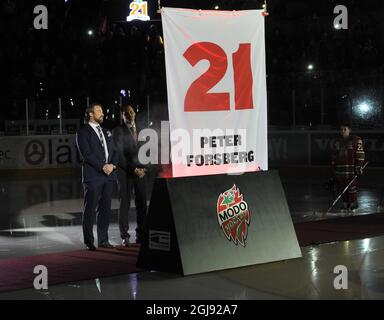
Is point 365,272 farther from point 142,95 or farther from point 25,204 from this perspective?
point 142,95

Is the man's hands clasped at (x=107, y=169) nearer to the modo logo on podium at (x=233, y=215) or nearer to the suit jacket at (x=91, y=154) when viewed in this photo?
the suit jacket at (x=91, y=154)

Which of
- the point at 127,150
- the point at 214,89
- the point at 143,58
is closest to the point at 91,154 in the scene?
the point at 127,150

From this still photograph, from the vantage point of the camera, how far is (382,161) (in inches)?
846

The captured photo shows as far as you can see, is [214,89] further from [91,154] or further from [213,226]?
[91,154]

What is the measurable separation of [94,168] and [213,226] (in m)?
2.11

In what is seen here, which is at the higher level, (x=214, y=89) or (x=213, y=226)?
(x=214, y=89)

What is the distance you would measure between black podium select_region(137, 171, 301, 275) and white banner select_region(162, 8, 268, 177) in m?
0.22

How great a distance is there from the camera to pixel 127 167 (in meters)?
9.75

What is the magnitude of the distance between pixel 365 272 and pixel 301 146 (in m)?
15.7

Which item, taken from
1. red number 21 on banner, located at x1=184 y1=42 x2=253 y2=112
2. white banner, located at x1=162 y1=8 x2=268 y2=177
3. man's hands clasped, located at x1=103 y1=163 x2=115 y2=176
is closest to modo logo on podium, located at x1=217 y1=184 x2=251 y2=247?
white banner, located at x1=162 y1=8 x2=268 y2=177

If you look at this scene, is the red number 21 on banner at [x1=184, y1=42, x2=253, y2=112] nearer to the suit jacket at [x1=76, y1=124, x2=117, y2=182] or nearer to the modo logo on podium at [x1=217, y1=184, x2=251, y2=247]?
the modo logo on podium at [x1=217, y1=184, x2=251, y2=247]

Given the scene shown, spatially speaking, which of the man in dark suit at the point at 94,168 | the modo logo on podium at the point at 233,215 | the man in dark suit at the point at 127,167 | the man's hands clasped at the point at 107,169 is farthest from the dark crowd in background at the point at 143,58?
the modo logo on podium at the point at 233,215

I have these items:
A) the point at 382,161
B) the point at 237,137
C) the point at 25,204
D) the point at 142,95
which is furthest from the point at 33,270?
the point at 142,95

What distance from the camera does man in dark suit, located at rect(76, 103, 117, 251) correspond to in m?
9.28
